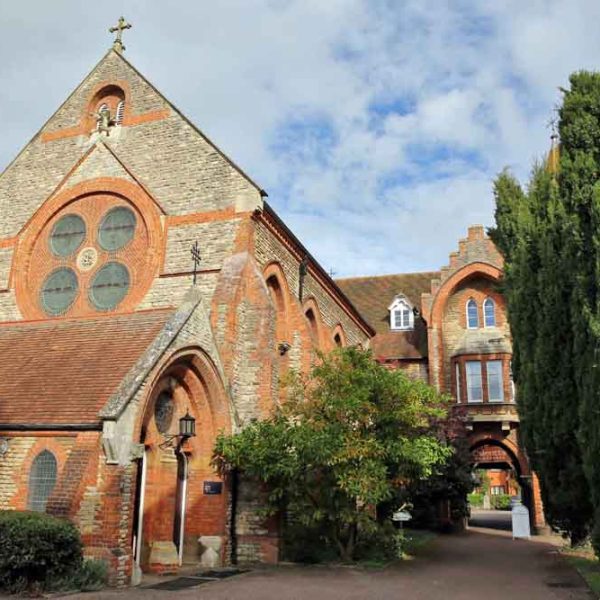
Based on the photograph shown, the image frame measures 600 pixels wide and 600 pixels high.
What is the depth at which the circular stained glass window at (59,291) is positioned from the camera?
18.1 meters

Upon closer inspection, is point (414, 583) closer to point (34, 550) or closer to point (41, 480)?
point (34, 550)

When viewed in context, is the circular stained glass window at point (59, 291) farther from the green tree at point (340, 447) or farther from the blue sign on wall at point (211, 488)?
the blue sign on wall at point (211, 488)

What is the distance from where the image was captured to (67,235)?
745 inches

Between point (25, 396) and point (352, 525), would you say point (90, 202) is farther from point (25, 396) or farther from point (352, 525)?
point (352, 525)

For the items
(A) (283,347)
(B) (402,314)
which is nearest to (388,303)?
→ (B) (402,314)

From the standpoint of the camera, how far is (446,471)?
26.1m

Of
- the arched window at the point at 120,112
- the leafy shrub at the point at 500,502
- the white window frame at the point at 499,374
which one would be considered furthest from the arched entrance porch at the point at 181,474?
the leafy shrub at the point at 500,502

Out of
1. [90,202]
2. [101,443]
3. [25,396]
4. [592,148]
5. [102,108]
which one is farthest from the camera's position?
[102,108]

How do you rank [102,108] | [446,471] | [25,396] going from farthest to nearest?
[446,471], [102,108], [25,396]

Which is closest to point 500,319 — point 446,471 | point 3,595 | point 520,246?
point 446,471

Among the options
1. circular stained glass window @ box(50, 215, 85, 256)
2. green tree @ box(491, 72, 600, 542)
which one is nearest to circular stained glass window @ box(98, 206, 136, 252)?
circular stained glass window @ box(50, 215, 85, 256)

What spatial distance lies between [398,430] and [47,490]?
7.62 m

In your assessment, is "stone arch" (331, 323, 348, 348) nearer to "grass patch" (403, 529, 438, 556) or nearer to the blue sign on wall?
"grass patch" (403, 529, 438, 556)

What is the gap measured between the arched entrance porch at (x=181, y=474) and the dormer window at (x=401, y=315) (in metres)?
22.5
